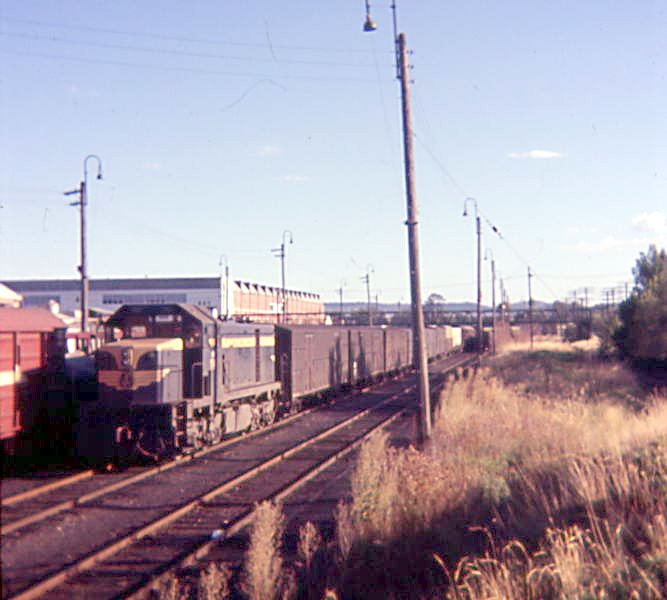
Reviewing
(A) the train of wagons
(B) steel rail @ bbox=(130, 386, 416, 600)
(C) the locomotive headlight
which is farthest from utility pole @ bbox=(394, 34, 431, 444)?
(C) the locomotive headlight

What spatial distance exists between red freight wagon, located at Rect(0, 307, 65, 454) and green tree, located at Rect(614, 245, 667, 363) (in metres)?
27.8

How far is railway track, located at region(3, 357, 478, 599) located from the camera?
7.45 metres

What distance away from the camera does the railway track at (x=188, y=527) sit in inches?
293

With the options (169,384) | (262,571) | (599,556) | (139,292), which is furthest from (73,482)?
(139,292)

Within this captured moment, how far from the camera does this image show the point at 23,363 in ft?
45.3

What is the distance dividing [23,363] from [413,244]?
28.0 feet

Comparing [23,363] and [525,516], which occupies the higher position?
[23,363]

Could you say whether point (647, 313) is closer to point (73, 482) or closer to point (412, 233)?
point (412, 233)

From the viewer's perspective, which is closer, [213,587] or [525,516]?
[213,587]

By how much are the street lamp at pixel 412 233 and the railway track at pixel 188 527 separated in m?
2.23

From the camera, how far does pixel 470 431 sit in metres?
15.0

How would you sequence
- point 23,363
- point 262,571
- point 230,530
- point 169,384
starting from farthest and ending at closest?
point 169,384 < point 23,363 < point 230,530 < point 262,571

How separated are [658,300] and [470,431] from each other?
2163 cm

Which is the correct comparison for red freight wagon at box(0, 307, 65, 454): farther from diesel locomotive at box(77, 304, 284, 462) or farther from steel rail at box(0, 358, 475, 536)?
steel rail at box(0, 358, 475, 536)
